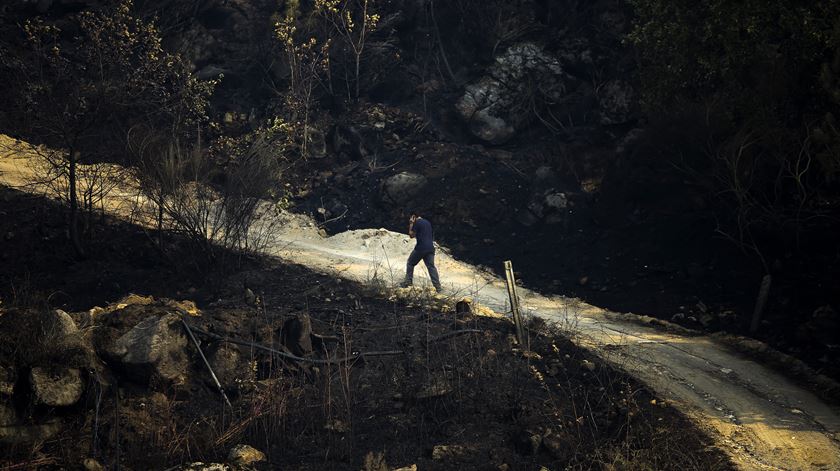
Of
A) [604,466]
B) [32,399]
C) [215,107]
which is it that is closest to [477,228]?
[215,107]

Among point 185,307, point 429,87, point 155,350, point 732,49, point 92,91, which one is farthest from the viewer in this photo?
point 429,87

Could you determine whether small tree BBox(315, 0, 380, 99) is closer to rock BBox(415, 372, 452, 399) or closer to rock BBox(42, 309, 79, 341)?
rock BBox(415, 372, 452, 399)

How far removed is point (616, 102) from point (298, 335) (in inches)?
625

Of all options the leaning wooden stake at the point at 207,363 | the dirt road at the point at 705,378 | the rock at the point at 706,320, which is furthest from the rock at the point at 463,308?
the rock at the point at 706,320

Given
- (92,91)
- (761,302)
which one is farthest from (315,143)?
(761,302)

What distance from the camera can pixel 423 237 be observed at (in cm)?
1577

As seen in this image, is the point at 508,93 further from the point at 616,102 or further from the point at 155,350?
the point at 155,350

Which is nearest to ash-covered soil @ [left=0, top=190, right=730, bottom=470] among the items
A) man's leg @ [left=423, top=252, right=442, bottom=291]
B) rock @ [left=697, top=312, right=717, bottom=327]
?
man's leg @ [left=423, top=252, right=442, bottom=291]

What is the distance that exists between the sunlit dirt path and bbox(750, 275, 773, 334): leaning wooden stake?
1.04 metres

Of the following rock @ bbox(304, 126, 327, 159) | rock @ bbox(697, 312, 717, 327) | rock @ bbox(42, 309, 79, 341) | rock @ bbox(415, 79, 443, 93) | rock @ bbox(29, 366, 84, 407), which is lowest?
rock @ bbox(29, 366, 84, 407)

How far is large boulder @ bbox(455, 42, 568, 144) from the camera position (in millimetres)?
24141

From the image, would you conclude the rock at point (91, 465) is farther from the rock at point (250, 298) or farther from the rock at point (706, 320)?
the rock at point (706, 320)

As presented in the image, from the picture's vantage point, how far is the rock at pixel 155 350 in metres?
9.40

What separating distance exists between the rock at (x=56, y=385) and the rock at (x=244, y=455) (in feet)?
7.07
